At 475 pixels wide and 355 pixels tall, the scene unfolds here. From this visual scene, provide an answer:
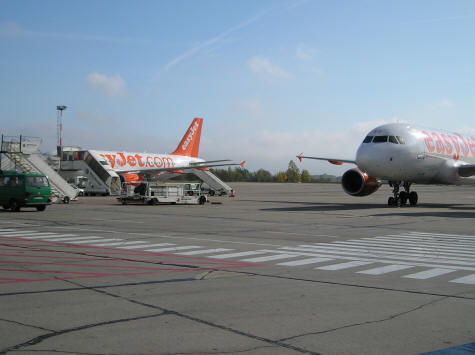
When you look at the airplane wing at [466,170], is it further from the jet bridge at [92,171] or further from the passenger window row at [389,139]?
the jet bridge at [92,171]

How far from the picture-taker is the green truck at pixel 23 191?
77.9ft

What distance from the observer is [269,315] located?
5.43 meters

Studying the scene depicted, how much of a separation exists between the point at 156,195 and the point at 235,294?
25.0 metres

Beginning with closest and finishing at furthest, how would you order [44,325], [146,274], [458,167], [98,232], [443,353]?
[443,353], [44,325], [146,274], [98,232], [458,167]

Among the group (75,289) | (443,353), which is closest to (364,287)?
(443,353)

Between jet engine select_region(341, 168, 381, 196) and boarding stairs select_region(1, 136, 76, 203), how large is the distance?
1810cm

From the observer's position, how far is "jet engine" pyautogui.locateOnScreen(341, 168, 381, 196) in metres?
26.7

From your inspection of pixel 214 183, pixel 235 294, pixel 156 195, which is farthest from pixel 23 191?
pixel 214 183

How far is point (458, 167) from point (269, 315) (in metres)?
23.5

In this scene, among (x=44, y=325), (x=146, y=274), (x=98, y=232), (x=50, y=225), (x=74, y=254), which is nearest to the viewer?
(x=44, y=325)

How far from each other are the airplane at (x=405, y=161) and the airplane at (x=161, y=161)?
20.7m

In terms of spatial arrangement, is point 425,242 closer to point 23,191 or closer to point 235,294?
point 235,294

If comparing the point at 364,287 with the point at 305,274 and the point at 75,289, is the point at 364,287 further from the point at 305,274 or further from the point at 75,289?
the point at 75,289

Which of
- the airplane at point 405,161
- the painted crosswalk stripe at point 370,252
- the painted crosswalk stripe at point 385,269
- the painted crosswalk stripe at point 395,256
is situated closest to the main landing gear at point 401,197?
the airplane at point 405,161
